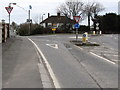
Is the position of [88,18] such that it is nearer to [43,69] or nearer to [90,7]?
[90,7]

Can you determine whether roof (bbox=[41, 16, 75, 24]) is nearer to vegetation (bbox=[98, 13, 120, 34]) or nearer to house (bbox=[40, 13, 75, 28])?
house (bbox=[40, 13, 75, 28])

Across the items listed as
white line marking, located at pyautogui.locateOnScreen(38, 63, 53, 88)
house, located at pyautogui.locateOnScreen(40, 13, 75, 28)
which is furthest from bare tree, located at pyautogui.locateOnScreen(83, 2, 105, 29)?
white line marking, located at pyautogui.locateOnScreen(38, 63, 53, 88)

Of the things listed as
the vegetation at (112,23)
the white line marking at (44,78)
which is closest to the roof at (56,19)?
the vegetation at (112,23)

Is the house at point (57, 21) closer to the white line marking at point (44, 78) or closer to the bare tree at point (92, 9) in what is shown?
the bare tree at point (92, 9)

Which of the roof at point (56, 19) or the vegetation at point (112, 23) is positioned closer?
the vegetation at point (112, 23)

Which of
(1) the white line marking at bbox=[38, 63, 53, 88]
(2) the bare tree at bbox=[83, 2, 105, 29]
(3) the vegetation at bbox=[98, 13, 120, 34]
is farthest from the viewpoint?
(2) the bare tree at bbox=[83, 2, 105, 29]

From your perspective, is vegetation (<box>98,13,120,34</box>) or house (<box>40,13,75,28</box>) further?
house (<box>40,13,75,28</box>)

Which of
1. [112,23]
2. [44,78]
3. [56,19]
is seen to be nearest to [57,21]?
[56,19]

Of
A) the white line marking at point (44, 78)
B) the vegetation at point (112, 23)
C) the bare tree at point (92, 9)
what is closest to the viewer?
the white line marking at point (44, 78)

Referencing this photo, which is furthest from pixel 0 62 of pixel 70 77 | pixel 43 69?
pixel 70 77

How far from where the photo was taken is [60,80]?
828 cm

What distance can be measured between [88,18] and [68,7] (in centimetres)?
814

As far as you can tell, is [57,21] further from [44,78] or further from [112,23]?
[44,78]

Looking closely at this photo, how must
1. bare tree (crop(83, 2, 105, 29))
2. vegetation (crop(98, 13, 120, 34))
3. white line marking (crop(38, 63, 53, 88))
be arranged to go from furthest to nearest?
bare tree (crop(83, 2, 105, 29)), vegetation (crop(98, 13, 120, 34)), white line marking (crop(38, 63, 53, 88))
